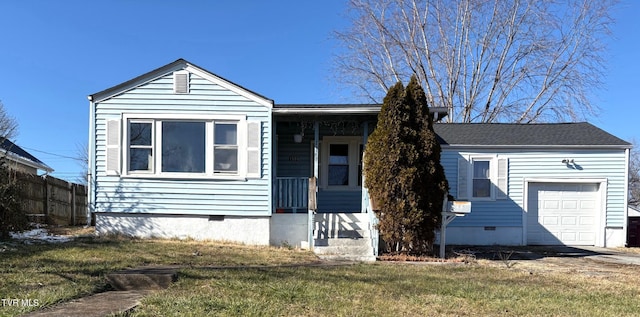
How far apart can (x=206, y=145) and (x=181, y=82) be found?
152cm

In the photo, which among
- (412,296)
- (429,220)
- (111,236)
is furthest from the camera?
(111,236)

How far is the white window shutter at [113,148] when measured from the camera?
9.01 metres

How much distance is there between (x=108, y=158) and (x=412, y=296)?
24.0ft

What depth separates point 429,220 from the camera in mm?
8070

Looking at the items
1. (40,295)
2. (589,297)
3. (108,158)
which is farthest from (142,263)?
(589,297)

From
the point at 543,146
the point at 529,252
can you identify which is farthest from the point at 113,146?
the point at 543,146

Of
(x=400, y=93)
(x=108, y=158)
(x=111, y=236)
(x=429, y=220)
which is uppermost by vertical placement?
A: (x=400, y=93)

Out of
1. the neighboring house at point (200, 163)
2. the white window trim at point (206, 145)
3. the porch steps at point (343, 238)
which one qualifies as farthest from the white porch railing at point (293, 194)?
the white window trim at point (206, 145)

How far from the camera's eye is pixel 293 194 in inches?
378

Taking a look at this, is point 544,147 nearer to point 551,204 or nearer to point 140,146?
point 551,204

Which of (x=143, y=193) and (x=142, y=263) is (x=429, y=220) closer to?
(x=142, y=263)

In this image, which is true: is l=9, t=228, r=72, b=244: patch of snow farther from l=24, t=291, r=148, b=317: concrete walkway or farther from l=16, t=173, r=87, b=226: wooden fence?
l=24, t=291, r=148, b=317: concrete walkway

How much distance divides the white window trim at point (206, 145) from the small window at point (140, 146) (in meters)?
0.09

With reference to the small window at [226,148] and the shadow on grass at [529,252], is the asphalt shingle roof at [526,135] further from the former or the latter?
the small window at [226,148]
